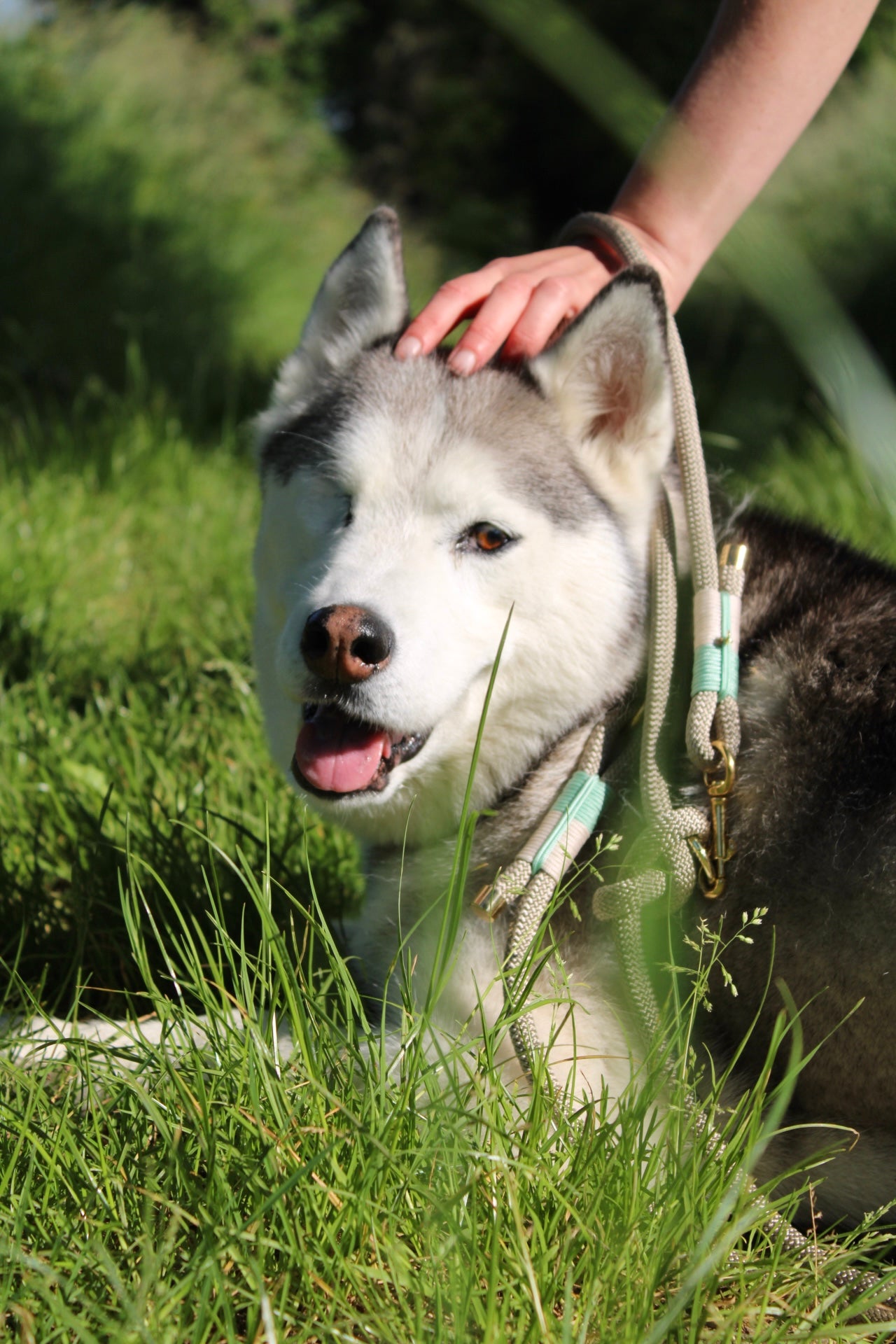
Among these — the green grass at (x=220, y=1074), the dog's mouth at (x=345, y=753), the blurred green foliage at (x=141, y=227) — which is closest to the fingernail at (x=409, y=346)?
the dog's mouth at (x=345, y=753)

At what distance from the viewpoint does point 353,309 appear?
2588mm

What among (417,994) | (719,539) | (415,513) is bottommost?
(417,994)

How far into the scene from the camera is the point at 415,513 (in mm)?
2137

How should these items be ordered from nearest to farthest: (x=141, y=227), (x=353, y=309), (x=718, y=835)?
(x=718, y=835)
(x=353, y=309)
(x=141, y=227)

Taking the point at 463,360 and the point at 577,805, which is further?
the point at 463,360

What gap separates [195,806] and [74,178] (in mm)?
7540

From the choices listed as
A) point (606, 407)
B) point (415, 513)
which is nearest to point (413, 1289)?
point (415, 513)

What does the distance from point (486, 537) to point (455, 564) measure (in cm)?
9

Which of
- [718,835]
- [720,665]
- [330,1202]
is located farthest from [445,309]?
[330,1202]

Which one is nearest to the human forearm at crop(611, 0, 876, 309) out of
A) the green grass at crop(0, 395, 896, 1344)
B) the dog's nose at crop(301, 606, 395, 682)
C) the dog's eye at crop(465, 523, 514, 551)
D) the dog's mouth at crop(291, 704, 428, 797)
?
the dog's eye at crop(465, 523, 514, 551)

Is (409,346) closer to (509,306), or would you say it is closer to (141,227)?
(509,306)

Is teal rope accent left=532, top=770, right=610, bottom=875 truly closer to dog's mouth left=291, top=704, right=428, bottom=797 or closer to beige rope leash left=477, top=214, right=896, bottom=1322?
beige rope leash left=477, top=214, right=896, bottom=1322

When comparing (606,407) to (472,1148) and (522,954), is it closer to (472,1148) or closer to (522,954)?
(522,954)

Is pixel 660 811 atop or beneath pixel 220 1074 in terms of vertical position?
atop
